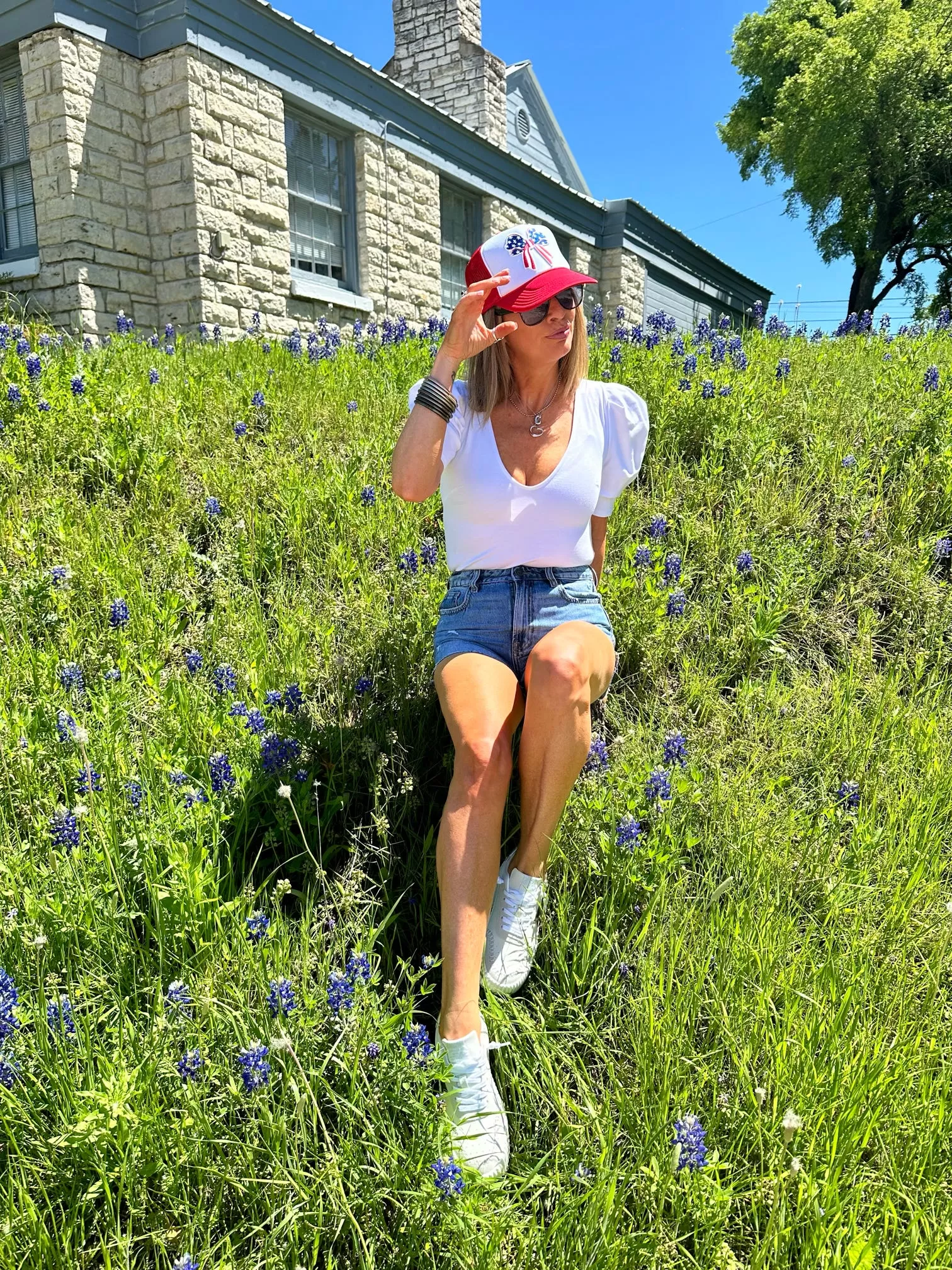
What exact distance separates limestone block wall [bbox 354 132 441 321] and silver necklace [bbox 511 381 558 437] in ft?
28.3

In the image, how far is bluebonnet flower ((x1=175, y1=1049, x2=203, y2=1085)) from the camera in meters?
1.53

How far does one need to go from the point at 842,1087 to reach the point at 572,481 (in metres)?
1.65

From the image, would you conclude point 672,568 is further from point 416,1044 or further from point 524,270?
point 416,1044

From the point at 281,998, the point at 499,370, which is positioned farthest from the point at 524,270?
the point at 281,998

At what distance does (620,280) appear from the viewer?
15.6 m

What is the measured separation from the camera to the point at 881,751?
2.73 metres

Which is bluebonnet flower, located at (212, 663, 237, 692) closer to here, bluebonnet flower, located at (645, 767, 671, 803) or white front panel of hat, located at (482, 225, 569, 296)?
bluebonnet flower, located at (645, 767, 671, 803)

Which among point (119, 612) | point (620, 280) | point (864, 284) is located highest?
point (864, 284)

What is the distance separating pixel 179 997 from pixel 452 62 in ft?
53.0

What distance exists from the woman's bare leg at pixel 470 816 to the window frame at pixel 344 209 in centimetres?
863

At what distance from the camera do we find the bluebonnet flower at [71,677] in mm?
2423

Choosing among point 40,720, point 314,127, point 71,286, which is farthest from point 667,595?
point 314,127

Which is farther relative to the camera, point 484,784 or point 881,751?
point 881,751

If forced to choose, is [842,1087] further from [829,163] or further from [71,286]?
[829,163]
